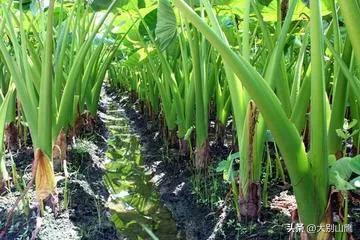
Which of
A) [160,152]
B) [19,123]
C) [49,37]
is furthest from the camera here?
[160,152]

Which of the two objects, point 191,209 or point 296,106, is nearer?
point 296,106

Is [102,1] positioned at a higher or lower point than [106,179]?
higher

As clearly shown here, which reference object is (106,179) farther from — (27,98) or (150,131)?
(150,131)

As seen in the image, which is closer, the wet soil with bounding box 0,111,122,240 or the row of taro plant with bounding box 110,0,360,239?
the row of taro plant with bounding box 110,0,360,239

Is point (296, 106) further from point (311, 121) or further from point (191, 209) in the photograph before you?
point (191, 209)

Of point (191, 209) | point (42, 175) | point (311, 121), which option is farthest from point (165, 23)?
point (311, 121)

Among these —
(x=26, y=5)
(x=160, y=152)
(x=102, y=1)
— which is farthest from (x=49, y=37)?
(x=26, y=5)

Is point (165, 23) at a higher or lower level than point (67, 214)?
higher

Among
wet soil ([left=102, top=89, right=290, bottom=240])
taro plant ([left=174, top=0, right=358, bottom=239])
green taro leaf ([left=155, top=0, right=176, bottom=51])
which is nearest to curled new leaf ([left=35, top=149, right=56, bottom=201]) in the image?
wet soil ([left=102, top=89, right=290, bottom=240])

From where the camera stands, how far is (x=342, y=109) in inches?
40.3

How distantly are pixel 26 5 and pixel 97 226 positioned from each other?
188 cm

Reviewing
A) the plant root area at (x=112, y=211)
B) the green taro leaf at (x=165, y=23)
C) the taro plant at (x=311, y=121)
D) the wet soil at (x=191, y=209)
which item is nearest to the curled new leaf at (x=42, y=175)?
the plant root area at (x=112, y=211)

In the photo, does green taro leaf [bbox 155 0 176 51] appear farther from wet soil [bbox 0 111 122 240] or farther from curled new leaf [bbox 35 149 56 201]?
curled new leaf [bbox 35 149 56 201]

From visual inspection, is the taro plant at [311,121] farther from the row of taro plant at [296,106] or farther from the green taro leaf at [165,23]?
the green taro leaf at [165,23]
